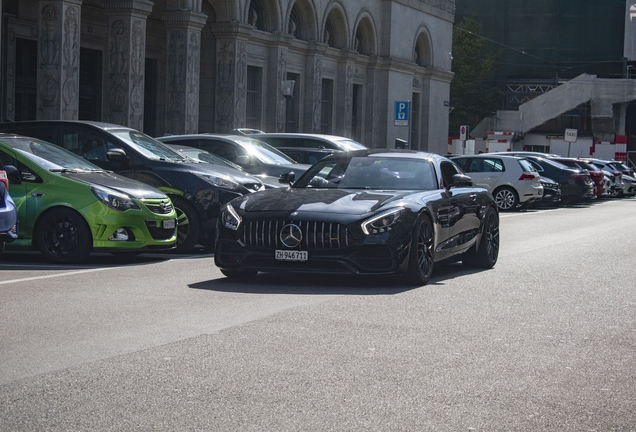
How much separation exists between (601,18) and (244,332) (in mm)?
76850

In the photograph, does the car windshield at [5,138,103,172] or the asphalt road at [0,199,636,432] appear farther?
the car windshield at [5,138,103,172]

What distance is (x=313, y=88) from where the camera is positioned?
39.8 metres

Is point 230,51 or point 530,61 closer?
point 230,51

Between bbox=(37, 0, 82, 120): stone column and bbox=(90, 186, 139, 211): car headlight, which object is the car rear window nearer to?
bbox=(37, 0, 82, 120): stone column

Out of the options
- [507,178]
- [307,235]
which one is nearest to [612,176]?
[507,178]

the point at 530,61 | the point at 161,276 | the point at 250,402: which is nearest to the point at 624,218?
the point at 161,276

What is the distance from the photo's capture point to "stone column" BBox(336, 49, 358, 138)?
42156 mm

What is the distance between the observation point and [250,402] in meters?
4.96

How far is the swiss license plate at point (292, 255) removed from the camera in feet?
29.7

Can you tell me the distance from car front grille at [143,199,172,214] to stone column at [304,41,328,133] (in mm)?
28002

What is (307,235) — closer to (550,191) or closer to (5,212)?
(5,212)

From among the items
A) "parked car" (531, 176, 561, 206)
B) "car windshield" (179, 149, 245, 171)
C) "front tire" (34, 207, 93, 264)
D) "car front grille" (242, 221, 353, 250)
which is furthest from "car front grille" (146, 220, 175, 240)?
"parked car" (531, 176, 561, 206)

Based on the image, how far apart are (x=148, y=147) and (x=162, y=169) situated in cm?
73

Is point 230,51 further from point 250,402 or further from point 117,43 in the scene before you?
point 250,402
